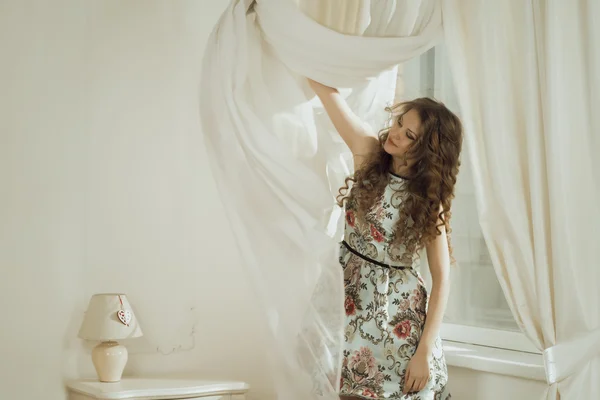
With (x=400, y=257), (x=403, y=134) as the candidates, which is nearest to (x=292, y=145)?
(x=403, y=134)

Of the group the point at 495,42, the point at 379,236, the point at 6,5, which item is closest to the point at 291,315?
the point at 379,236

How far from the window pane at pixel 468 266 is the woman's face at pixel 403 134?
412 mm

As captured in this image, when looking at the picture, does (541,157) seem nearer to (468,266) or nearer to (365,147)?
(365,147)

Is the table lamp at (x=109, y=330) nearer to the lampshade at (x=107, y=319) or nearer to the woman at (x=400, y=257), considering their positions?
the lampshade at (x=107, y=319)

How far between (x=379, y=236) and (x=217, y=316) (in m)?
1.00

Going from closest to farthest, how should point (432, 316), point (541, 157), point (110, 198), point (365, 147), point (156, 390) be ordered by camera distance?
point (541, 157) < point (432, 316) < point (365, 147) < point (156, 390) < point (110, 198)

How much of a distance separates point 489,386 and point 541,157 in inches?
29.9

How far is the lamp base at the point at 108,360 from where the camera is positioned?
2535 millimetres

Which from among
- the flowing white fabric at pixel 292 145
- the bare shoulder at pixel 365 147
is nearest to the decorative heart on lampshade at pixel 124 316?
the flowing white fabric at pixel 292 145

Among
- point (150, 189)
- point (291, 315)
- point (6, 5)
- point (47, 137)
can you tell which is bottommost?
point (291, 315)

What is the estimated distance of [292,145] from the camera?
226 centimetres

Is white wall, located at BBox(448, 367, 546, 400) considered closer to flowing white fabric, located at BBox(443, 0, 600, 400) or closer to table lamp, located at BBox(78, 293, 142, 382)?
flowing white fabric, located at BBox(443, 0, 600, 400)

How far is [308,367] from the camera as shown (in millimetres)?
2104

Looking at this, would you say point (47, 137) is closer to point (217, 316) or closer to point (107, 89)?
point (107, 89)
